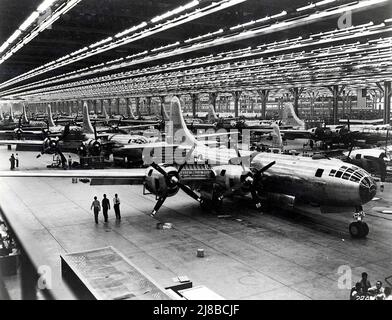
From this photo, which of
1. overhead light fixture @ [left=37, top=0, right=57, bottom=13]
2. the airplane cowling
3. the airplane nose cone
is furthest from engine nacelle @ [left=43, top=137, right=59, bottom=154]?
the airplane nose cone

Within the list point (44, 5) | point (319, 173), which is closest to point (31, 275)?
point (44, 5)

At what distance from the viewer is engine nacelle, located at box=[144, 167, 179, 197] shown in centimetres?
2142

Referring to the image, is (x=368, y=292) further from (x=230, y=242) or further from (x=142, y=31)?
(x=142, y=31)

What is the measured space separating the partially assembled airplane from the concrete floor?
124cm

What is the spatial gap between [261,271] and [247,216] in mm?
8328

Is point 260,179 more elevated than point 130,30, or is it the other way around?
point 130,30

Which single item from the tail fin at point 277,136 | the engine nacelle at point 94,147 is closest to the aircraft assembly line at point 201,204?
the engine nacelle at point 94,147

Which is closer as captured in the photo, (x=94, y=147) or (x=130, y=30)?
(x=130, y=30)

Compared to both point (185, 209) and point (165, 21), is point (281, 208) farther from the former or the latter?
point (165, 21)

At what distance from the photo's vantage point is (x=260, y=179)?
22719 mm

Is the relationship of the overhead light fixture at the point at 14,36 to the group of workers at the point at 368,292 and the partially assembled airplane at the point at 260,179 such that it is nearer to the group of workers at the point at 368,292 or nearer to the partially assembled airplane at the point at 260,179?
the partially assembled airplane at the point at 260,179

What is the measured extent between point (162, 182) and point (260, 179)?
5726 millimetres

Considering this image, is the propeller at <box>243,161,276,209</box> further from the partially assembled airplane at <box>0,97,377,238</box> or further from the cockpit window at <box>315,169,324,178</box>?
the cockpit window at <box>315,169,324,178</box>
